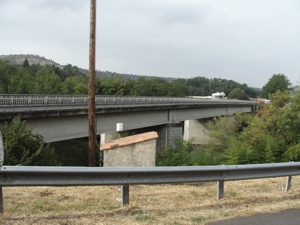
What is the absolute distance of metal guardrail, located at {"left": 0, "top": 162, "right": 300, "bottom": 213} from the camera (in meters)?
3.97

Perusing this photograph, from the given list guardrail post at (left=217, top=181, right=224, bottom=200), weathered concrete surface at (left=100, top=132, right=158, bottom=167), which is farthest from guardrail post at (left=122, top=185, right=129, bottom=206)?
weathered concrete surface at (left=100, top=132, right=158, bottom=167)

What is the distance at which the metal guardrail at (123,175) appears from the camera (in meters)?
3.97

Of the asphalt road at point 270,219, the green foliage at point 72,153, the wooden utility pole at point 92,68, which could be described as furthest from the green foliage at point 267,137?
the green foliage at point 72,153

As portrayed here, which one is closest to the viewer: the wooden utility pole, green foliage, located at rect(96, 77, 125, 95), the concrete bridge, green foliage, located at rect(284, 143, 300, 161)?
green foliage, located at rect(284, 143, 300, 161)

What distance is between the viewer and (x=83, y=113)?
2591 centimetres

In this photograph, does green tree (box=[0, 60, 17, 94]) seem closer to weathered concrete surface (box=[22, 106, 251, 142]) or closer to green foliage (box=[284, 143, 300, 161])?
weathered concrete surface (box=[22, 106, 251, 142])

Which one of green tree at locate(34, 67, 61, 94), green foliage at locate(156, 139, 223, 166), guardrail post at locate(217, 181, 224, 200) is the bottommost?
green foliage at locate(156, 139, 223, 166)

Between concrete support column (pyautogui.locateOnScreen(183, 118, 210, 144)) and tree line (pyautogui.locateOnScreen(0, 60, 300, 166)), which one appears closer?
tree line (pyautogui.locateOnScreen(0, 60, 300, 166))

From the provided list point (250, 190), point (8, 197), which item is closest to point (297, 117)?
point (250, 190)

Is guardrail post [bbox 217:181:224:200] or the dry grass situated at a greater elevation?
guardrail post [bbox 217:181:224:200]

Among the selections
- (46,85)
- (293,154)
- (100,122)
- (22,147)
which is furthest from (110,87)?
(293,154)

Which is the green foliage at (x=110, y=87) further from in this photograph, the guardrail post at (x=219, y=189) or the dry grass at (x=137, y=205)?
the guardrail post at (x=219, y=189)

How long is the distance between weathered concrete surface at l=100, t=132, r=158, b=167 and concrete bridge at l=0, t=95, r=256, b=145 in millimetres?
9652

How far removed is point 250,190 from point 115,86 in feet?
258
